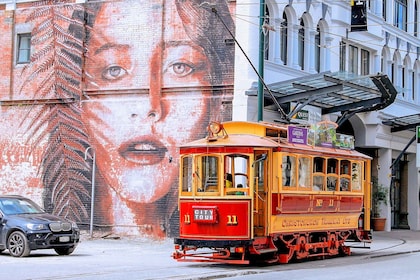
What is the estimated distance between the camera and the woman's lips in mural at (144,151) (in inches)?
1099

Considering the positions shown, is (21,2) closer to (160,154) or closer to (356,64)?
(160,154)

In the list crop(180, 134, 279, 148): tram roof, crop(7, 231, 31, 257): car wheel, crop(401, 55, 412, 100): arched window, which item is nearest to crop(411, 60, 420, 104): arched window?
crop(401, 55, 412, 100): arched window

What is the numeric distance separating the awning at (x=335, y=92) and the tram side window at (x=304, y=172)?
482 cm

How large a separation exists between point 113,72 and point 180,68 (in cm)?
246

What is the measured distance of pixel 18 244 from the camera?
20750 millimetres

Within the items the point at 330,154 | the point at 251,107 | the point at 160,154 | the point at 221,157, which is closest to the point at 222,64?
the point at 251,107

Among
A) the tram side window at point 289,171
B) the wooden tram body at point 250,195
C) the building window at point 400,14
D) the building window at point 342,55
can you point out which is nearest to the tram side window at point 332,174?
the wooden tram body at point 250,195

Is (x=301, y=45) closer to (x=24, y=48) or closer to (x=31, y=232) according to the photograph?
(x=24, y=48)

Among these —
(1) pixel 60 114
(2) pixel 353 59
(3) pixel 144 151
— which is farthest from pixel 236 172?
(2) pixel 353 59

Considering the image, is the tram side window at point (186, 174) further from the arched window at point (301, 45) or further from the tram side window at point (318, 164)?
the arched window at point (301, 45)

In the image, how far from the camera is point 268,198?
19.0 meters

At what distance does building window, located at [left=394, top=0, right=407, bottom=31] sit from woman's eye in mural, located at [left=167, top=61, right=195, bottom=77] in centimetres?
1294

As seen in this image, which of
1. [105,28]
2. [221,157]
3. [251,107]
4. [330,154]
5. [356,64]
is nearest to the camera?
[221,157]

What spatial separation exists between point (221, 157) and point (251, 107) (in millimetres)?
8199
